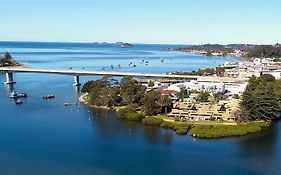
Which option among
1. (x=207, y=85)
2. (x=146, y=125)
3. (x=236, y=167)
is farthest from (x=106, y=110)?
(x=236, y=167)

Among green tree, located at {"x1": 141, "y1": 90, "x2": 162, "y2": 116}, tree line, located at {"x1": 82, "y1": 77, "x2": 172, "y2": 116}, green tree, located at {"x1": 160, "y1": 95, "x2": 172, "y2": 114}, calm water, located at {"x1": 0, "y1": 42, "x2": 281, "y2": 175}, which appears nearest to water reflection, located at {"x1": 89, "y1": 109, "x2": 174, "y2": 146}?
calm water, located at {"x1": 0, "y1": 42, "x2": 281, "y2": 175}

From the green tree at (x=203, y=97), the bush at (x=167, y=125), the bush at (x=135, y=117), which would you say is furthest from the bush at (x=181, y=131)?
the green tree at (x=203, y=97)

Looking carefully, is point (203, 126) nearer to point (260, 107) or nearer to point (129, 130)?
point (260, 107)

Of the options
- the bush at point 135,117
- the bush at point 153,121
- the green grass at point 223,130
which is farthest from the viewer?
the bush at point 135,117

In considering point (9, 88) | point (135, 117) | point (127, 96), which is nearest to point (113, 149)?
point (135, 117)

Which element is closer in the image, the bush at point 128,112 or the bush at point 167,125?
the bush at point 167,125

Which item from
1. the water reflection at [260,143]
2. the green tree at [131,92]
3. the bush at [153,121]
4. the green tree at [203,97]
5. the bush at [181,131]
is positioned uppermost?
the green tree at [131,92]

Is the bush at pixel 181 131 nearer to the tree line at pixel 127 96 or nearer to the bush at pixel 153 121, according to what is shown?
the bush at pixel 153 121

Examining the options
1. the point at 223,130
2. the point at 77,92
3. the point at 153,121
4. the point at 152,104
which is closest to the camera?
the point at 223,130
